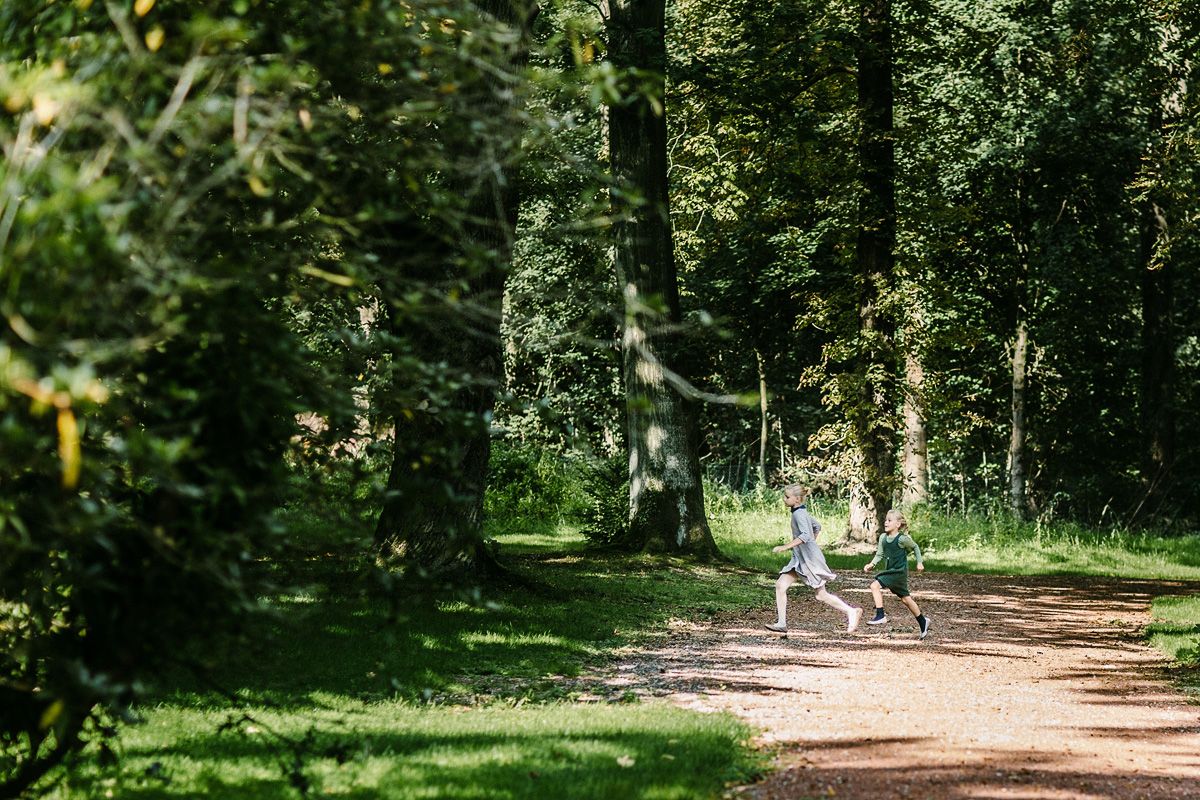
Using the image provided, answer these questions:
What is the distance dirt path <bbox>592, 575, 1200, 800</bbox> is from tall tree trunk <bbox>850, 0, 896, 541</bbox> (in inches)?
245

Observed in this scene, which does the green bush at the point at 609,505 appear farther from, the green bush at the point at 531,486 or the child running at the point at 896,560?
the child running at the point at 896,560

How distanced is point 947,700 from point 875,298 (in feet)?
45.7

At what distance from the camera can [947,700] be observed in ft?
32.2

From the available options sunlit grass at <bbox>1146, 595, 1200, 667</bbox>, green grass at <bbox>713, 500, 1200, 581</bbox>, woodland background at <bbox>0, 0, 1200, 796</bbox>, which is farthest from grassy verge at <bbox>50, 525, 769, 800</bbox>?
green grass at <bbox>713, 500, 1200, 581</bbox>

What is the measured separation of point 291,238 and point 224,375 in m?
1.37

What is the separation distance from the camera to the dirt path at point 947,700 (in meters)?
7.15

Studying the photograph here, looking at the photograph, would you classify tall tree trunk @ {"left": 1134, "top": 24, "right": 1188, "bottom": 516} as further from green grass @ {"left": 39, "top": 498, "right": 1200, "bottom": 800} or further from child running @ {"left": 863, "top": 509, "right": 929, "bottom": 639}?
child running @ {"left": 863, "top": 509, "right": 929, "bottom": 639}

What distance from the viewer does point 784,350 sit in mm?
40906

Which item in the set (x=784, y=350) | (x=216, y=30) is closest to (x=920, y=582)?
(x=216, y=30)

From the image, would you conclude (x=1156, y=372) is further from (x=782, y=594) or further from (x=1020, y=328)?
(x=782, y=594)

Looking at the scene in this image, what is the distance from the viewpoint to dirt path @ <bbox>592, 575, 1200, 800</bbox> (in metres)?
7.15

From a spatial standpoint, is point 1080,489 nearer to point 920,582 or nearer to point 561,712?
point 920,582

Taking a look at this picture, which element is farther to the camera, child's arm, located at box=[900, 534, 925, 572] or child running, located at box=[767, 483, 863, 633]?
child running, located at box=[767, 483, 863, 633]

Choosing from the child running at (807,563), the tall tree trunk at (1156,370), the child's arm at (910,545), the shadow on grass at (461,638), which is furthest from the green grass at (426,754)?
the tall tree trunk at (1156,370)
